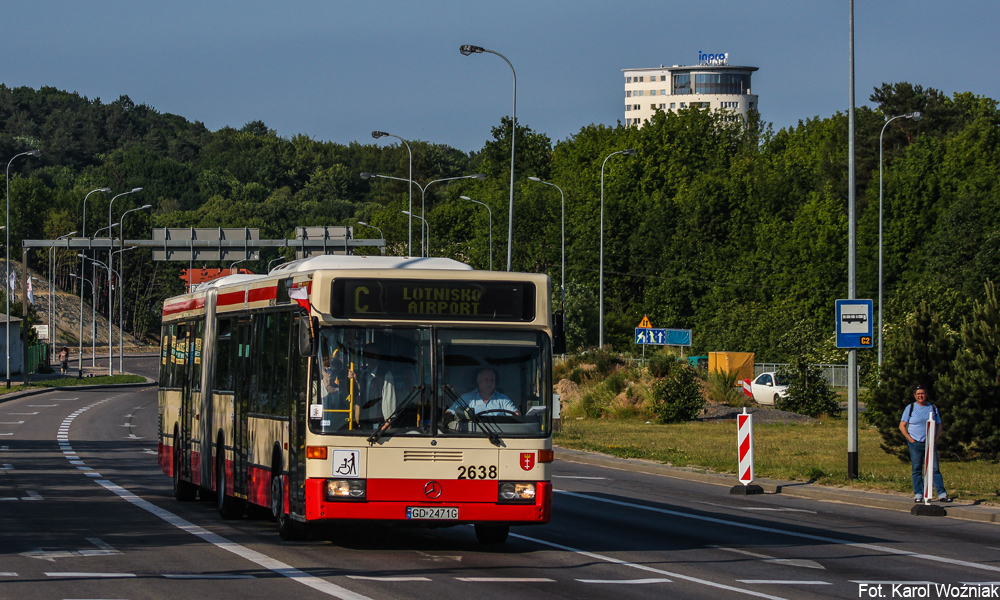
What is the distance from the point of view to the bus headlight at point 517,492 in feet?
40.2

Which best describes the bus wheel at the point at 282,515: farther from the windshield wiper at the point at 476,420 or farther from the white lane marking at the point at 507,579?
the white lane marking at the point at 507,579

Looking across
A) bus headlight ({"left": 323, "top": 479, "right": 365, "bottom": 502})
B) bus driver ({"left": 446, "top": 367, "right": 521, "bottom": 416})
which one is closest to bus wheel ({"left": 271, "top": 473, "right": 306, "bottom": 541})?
bus headlight ({"left": 323, "top": 479, "right": 365, "bottom": 502})

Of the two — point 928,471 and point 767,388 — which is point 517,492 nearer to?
point 928,471

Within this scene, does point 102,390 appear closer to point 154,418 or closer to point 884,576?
point 154,418

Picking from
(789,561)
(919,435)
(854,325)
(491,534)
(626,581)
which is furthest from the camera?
(854,325)

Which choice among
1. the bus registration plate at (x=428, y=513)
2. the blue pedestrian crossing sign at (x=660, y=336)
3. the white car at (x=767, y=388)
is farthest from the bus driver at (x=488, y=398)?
the white car at (x=767, y=388)

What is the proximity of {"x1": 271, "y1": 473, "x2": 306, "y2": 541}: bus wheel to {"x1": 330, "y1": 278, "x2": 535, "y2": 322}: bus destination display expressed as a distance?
2.09 m

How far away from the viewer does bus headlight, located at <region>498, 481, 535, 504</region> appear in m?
12.2

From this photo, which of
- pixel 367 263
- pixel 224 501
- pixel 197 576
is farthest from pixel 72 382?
pixel 197 576

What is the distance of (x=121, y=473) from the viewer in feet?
78.7

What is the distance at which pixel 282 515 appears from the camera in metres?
13.4

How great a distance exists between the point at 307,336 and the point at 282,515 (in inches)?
88.5

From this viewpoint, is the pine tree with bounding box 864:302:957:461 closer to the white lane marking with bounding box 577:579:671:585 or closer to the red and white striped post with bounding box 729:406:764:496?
the red and white striped post with bounding box 729:406:764:496

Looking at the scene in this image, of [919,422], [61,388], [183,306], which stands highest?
[183,306]
